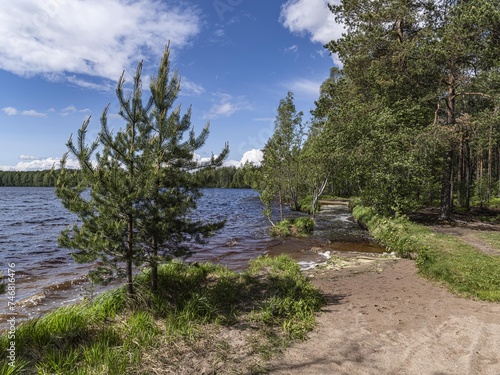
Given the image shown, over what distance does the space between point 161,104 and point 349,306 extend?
6.52 meters

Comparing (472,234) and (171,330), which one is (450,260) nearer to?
(472,234)

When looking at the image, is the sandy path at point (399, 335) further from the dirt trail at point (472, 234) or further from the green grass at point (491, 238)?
the green grass at point (491, 238)

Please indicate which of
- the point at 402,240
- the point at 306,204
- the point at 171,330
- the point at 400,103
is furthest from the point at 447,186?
the point at 171,330

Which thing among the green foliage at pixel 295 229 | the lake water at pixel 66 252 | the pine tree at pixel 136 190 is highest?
the pine tree at pixel 136 190

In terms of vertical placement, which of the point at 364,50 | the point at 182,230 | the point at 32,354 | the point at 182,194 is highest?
the point at 364,50

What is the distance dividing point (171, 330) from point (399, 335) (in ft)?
14.1

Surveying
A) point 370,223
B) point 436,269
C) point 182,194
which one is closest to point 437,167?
point 370,223

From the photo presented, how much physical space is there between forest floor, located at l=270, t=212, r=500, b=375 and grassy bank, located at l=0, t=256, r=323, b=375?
19.6 inches

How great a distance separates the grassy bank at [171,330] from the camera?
4531mm

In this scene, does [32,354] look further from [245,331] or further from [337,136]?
[337,136]

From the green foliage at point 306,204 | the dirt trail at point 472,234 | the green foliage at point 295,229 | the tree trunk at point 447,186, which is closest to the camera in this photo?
the dirt trail at point 472,234

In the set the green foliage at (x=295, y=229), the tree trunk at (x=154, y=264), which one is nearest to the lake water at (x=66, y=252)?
the green foliage at (x=295, y=229)

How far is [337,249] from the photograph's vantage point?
1579 cm

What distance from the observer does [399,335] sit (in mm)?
5695
